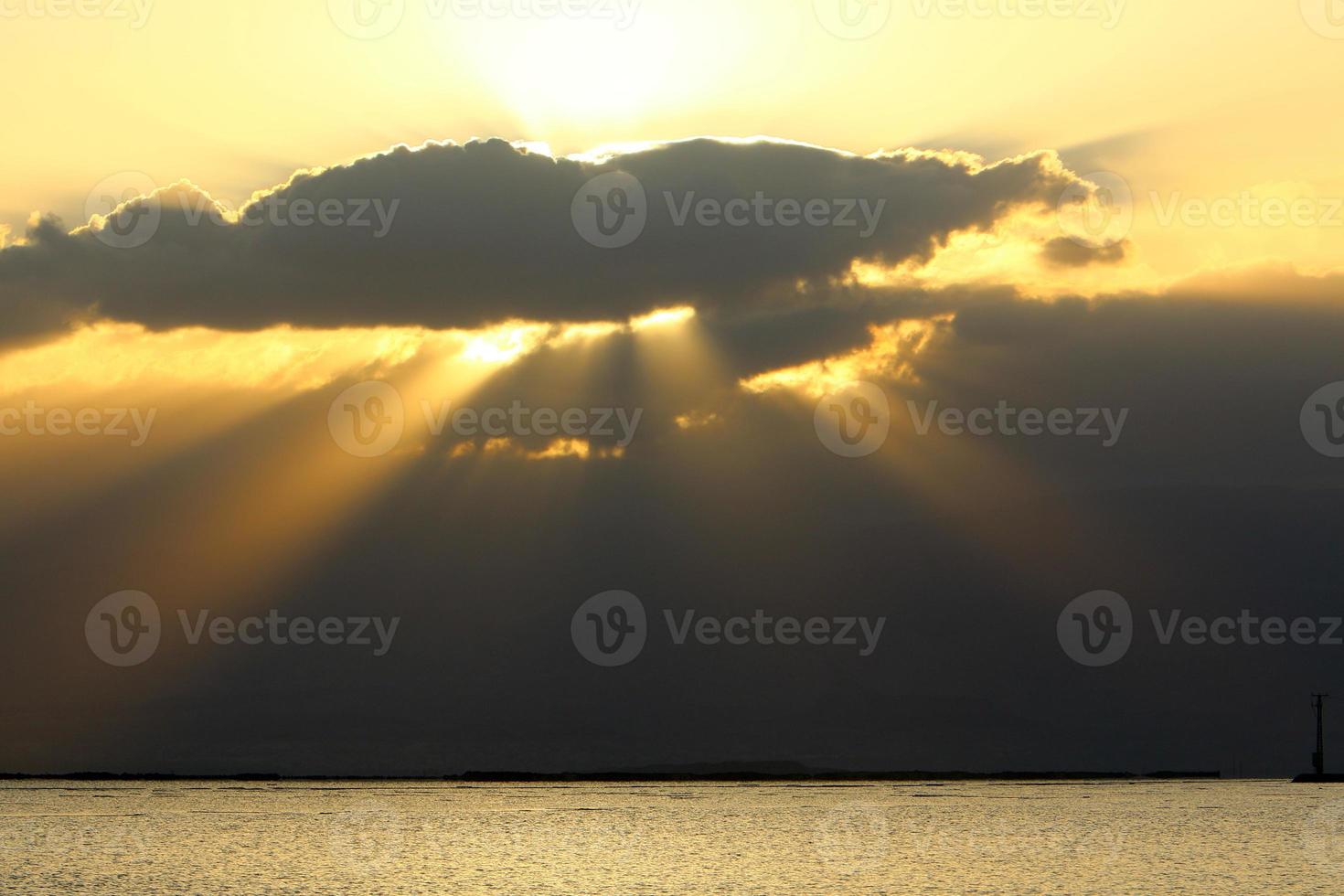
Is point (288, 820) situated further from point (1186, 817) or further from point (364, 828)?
point (1186, 817)

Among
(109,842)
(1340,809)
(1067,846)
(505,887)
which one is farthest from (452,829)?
(1340,809)

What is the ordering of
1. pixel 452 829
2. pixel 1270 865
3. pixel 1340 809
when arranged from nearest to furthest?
pixel 1270 865 → pixel 452 829 → pixel 1340 809

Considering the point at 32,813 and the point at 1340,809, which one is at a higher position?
the point at 1340,809

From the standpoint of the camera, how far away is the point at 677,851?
85312 millimetres

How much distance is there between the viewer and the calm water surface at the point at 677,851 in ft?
200

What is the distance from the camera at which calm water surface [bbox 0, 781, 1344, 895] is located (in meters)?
60.9

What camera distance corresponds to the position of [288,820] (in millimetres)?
136875

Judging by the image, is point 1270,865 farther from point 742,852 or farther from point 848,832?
point 848,832

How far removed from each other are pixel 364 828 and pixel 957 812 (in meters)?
62.9

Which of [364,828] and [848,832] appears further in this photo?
[364,828]

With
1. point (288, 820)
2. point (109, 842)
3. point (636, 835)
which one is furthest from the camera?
point (288, 820)

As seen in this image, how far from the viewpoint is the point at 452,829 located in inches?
4530

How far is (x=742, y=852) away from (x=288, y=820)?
220 ft

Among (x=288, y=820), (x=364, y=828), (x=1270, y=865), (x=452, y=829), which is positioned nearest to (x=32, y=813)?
(x=288, y=820)
